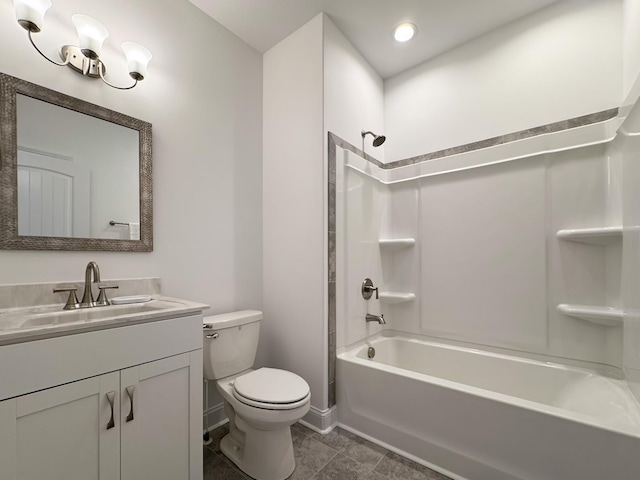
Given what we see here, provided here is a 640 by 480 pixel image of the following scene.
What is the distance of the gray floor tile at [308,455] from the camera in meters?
1.46

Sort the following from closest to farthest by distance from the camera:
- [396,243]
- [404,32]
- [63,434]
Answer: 1. [63,434]
2. [404,32]
3. [396,243]

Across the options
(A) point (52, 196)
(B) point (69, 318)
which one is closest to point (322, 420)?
(B) point (69, 318)

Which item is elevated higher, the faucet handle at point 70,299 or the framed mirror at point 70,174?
the framed mirror at point 70,174

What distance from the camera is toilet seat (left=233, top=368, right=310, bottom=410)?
1.34 metres

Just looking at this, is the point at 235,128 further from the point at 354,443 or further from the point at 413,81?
the point at 354,443

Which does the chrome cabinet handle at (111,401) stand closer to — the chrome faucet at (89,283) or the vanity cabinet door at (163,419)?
the vanity cabinet door at (163,419)

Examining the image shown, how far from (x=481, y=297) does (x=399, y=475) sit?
1.22 meters

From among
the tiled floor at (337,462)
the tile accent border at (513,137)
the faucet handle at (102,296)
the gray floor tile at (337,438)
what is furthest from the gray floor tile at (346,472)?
the tile accent border at (513,137)

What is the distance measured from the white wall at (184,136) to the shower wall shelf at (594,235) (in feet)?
6.66

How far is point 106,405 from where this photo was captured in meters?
0.98

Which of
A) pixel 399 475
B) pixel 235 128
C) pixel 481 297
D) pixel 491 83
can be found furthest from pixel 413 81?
pixel 399 475

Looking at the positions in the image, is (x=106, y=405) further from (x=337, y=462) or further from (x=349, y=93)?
(x=349, y=93)

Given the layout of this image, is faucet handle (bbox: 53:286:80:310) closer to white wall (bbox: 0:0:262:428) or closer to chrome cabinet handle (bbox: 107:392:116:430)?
white wall (bbox: 0:0:262:428)

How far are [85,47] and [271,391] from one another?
1.86 metres
